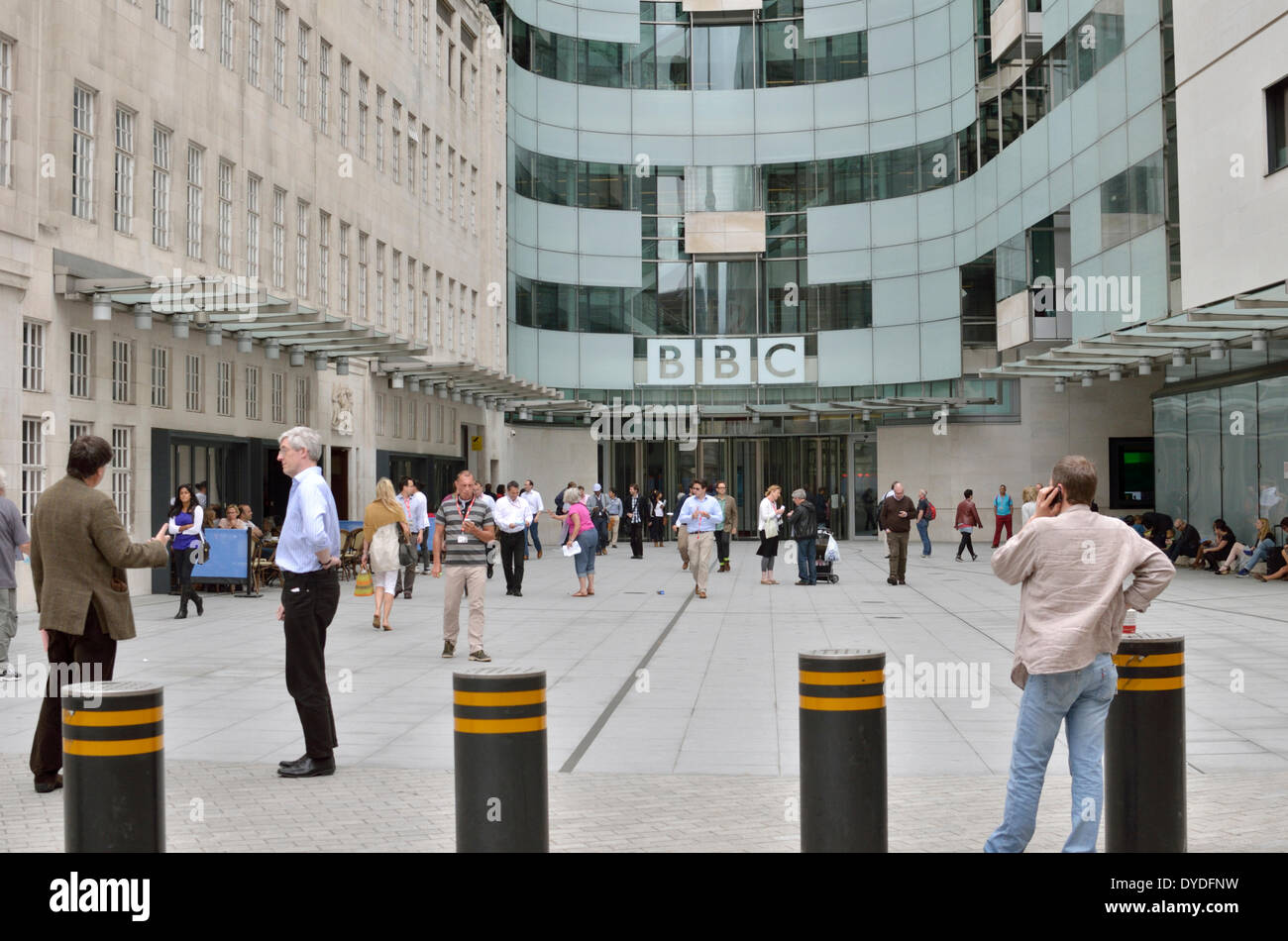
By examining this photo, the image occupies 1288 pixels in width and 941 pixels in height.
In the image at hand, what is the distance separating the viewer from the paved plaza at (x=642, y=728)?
21.4 ft

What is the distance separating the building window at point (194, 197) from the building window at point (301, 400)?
4812 millimetres

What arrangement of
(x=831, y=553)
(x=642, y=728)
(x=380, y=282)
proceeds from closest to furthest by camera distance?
1. (x=642, y=728)
2. (x=831, y=553)
3. (x=380, y=282)

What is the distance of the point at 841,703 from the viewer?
17.7ft

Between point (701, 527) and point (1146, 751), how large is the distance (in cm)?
1606

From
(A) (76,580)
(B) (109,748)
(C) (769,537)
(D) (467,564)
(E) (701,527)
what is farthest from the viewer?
(C) (769,537)

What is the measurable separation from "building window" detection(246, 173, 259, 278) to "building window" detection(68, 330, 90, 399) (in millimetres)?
5821

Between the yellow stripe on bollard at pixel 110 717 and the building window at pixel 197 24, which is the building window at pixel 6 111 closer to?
the building window at pixel 197 24

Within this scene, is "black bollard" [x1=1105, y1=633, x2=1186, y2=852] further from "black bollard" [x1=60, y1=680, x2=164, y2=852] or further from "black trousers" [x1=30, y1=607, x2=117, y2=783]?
"black trousers" [x1=30, y1=607, x2=117, y2=783]

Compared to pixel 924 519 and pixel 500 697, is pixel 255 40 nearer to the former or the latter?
pixel 924 519

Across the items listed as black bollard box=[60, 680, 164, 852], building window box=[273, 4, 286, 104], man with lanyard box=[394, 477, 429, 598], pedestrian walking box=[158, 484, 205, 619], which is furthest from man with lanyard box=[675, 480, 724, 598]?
black bollard box=[60, 680, 164, 852]

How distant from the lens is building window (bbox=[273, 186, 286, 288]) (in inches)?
1060

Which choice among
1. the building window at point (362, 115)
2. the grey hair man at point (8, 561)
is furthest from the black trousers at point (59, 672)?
the building window at point (362, 115)

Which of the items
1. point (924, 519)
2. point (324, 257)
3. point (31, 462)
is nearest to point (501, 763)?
point (31, 462)

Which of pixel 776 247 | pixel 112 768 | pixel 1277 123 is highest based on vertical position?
pixel 776 247
